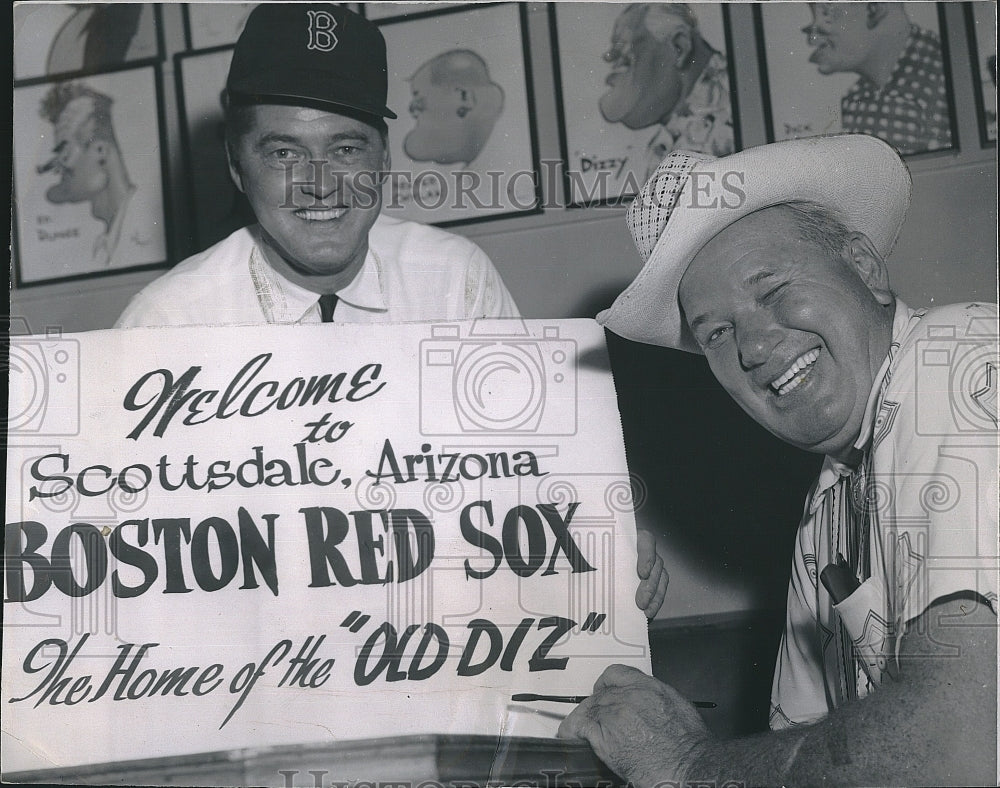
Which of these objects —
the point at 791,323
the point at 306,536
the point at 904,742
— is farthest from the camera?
the point at 306,536

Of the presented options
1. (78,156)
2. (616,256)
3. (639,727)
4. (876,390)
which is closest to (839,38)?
(616,256)

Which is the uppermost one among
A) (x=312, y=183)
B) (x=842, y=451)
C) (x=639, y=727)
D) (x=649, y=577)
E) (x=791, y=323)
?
(x=312, y=183)

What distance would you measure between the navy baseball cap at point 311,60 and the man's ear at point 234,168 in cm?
8

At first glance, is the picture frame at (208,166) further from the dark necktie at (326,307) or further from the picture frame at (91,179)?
the dark necktie at (326,307)

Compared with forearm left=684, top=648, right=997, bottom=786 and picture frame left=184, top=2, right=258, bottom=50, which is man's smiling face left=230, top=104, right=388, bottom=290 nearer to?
picture frame left=184, top=2, right=258, bottom=50

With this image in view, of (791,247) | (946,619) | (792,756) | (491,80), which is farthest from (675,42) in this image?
(792,756)

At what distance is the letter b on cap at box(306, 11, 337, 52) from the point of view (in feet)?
4.58

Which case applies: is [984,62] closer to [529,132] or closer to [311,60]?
[529,132]

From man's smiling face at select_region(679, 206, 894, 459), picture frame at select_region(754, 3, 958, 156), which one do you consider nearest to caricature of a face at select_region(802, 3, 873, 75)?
picture frame at select_region(754, 3, 958, 156)

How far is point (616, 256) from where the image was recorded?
141cm

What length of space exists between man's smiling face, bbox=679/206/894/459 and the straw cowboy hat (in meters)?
0.03

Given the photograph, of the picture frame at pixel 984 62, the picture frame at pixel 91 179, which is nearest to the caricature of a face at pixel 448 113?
the picture frame at pixel 91 179

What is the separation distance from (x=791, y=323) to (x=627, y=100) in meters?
0.45

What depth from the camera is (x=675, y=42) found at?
4.70ft
